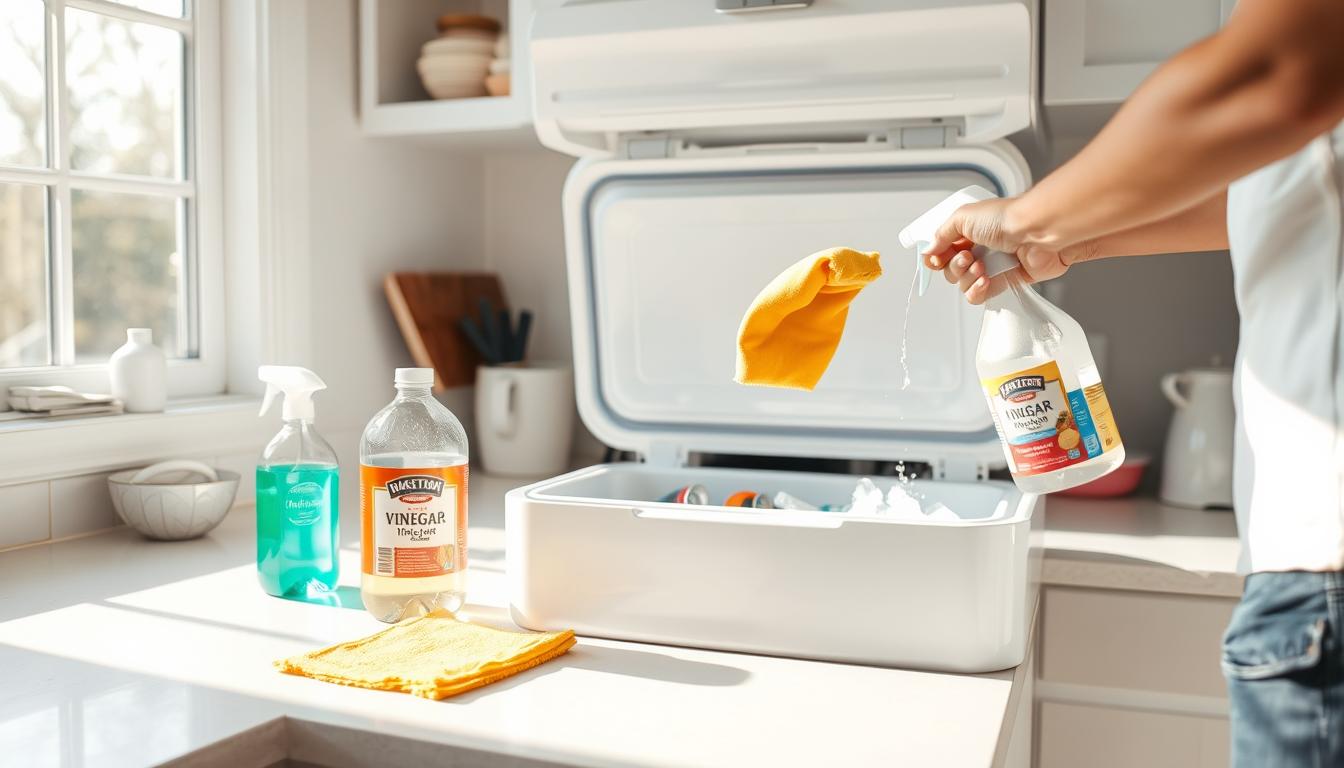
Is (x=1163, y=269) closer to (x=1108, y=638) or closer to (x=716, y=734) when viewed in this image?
(x=1108, y=638)

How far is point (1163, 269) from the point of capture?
1809mm

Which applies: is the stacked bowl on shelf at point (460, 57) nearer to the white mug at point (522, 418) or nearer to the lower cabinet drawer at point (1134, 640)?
the white mug at point (522, 418)

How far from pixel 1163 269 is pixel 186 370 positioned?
Answer: 148 cm

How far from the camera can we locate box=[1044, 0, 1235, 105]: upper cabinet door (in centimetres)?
138

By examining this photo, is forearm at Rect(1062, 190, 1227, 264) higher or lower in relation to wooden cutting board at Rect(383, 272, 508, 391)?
higher

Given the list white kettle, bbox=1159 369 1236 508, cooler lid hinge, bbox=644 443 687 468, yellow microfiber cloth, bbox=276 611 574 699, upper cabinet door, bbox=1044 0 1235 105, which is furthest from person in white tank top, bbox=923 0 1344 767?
white kettle, bbox=1159 369 1236 508

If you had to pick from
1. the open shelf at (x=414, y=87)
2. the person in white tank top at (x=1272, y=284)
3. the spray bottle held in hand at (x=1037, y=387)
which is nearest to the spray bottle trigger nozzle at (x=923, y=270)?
the spray bottle held in hand at (x=1037, y=387)

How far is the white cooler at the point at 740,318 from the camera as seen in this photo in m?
0.98

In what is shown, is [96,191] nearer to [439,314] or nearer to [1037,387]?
[439,314]

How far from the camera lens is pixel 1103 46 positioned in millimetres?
1402

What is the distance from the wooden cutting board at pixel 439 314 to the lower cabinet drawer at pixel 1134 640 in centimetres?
103

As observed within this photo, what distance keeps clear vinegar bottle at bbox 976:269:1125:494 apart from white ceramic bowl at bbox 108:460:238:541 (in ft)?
3.14

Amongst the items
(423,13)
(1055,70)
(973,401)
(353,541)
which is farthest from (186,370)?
(1055,70)

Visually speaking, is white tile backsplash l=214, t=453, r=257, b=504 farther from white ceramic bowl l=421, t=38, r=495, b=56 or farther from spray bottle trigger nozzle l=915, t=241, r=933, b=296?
spray bottle trigger nozzle l=915, t=241, r=933, b=296
